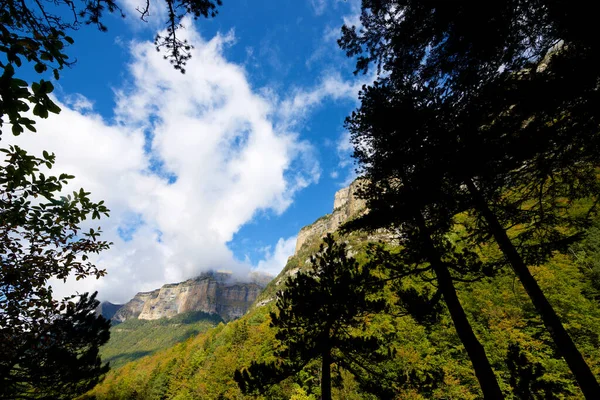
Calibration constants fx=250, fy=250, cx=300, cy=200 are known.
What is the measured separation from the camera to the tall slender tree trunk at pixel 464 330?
5.66 metres

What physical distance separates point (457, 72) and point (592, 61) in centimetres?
219

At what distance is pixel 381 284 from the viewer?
307 inches

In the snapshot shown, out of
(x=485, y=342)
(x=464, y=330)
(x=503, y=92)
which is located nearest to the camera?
(x=503, y=92)

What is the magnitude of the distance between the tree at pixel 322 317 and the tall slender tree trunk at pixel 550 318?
386cm

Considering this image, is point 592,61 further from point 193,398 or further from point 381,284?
point 193,398

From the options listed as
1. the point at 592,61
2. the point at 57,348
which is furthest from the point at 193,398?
the point at 592,61

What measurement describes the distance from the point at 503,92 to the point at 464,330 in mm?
5603

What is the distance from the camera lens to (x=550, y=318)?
6.47 metres

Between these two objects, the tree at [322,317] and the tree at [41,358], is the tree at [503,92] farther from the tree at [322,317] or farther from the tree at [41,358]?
the tree at [41,358]

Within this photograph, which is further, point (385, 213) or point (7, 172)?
point (385, 213)

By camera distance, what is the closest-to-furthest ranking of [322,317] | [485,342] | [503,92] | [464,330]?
[503,92] → [464,330] → [322,317] → [485,342]

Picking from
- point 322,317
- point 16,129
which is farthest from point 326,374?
point 16,129

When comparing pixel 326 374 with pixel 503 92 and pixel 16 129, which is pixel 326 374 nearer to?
pixel 503 92

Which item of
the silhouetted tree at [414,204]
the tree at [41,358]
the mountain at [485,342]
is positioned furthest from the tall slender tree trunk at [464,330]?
the tree at [41,358]
